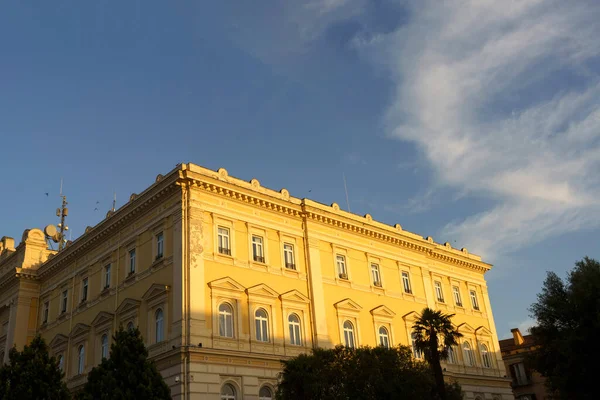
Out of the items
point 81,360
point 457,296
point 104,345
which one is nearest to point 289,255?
point 104,345

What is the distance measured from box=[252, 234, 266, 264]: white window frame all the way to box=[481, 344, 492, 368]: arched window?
21.5m

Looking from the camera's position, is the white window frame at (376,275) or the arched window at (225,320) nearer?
the arched window at (225,320)

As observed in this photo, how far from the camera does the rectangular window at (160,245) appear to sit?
3356 centimetres

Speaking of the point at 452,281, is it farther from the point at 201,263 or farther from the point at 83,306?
the point at 83,306

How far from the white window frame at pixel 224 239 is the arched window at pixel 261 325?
3519 millimetres

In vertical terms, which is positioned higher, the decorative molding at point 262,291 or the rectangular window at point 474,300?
the rectangular window at point 474,300

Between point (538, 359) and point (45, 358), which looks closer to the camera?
point (45, 358)

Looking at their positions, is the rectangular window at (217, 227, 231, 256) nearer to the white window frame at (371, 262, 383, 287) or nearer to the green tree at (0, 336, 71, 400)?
the green tree at (0, 336, 71, 400)

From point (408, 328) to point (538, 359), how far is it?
30.7ft

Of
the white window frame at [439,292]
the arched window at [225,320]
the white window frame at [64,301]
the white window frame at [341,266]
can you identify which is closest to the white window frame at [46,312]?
the white window frame at [64,301]

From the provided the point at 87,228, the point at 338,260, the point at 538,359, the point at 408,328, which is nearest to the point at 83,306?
the point at 87,228

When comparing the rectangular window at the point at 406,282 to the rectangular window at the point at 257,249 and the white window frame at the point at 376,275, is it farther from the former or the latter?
the rectangular window at the point at 257,249

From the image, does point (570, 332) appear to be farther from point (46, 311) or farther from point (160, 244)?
point (46, 311)

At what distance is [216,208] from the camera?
33.8m
